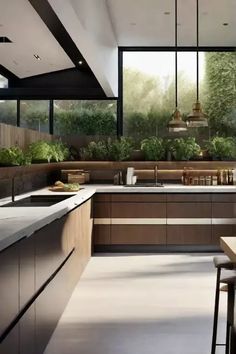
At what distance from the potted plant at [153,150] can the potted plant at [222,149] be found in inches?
32.7

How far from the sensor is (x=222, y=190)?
7723 mm

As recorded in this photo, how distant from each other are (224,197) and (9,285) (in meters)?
5.45

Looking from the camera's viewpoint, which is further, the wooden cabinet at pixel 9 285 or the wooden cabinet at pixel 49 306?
the wooden cabinet at pixel 49 306

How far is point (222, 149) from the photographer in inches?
349

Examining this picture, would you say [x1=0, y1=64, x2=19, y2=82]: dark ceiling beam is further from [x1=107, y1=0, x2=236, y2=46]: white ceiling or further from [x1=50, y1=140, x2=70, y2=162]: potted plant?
[x1=107, y1=0, x2=236, y2=46]: white ceiling

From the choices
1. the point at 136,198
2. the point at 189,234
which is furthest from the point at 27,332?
the point at 189,234

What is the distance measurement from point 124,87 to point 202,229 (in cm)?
311

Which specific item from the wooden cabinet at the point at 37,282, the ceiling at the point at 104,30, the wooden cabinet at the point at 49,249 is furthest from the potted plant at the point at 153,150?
the wooden cabinet at the point at 49,249

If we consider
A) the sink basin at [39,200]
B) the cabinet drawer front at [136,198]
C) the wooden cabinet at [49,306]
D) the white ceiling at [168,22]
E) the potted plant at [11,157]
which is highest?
the white ceiling at [168,22]

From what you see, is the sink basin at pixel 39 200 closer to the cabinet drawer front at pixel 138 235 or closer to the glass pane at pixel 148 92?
the cabinet drawer front at pixel 138 235

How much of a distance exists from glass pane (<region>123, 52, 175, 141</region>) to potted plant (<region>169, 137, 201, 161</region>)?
529 millimetres

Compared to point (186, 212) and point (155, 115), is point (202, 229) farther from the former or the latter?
point (155, 115)

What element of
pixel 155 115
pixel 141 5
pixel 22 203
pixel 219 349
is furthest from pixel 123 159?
pixel 219 349

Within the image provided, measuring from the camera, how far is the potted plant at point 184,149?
8.78 meters
